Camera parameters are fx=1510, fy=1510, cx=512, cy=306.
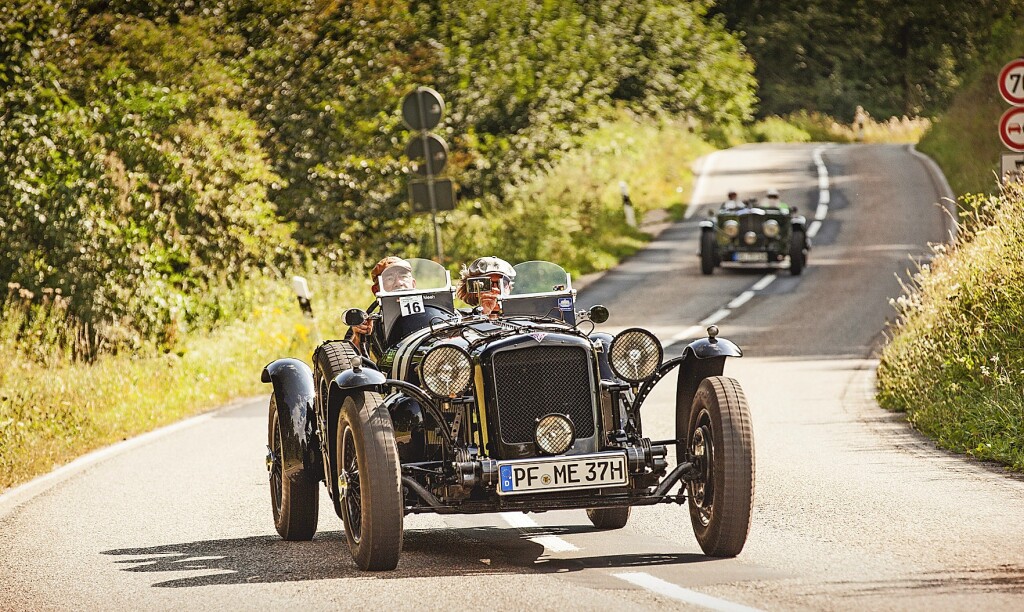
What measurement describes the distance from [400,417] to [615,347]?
126 centimetres

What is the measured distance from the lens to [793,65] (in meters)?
69.8

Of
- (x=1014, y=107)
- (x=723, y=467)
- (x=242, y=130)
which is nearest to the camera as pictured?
(x=723, y=467)

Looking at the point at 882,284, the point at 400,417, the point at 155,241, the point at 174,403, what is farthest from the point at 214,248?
the point at 400,417

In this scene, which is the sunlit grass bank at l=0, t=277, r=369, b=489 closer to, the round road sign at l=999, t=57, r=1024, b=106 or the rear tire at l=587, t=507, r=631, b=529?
the rear tire at l=587, t=507, r=631, b=529

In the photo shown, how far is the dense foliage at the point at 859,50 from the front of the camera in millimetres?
68688

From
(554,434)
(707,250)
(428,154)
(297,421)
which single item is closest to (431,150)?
(428,154)

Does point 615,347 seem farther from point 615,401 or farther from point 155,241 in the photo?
point 155,241

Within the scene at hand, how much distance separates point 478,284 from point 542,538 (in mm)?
1616

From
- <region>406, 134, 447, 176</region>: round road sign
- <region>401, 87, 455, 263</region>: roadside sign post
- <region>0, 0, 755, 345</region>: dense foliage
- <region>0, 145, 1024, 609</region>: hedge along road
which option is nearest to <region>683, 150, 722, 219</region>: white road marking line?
<region>0, 0, 755, 345</region>: dense foliage

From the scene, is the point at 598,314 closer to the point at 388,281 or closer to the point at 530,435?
the point at 530,435

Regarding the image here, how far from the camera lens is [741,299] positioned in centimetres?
2484

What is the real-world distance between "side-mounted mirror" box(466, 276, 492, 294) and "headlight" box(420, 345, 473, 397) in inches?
59.5

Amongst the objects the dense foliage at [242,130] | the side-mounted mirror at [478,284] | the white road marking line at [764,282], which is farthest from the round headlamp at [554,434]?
the white road marking line at [764,282]

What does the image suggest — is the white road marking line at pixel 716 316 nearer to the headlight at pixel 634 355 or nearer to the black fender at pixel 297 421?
the black fender at pixel 297 421
